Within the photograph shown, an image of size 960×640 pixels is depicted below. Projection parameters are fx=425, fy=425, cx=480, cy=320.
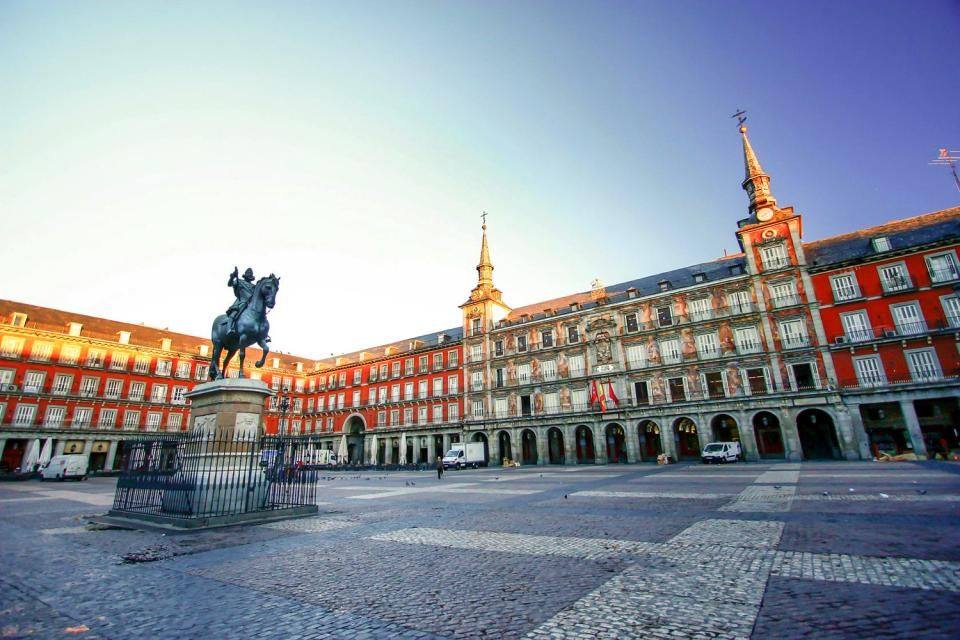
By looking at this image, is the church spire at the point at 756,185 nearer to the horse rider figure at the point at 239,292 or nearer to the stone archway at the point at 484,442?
the stone archway at the point at 484,442

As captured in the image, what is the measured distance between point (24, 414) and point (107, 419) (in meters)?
5.43

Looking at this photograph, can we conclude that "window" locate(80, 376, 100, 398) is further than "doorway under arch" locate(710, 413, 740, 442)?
Yes

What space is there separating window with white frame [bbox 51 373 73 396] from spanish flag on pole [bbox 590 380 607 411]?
45546mm

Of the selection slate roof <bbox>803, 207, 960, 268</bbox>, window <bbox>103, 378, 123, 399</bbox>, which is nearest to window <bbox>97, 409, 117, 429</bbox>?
window <bbox>103, 378, 123, 399</bbox>

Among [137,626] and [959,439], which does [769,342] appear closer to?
[959,439]

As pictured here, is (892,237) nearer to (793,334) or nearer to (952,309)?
(952,309)

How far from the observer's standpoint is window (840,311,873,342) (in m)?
26.3

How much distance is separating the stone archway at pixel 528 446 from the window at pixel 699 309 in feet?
54.9

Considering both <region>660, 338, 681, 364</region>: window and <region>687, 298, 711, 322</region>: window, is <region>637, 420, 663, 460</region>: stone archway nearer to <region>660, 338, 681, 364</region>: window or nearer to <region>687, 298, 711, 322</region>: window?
<region>660, 338, 681, 364</region>: window

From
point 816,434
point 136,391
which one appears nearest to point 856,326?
point 816,434

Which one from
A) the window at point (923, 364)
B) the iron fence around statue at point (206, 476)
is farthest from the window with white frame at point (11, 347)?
the window at point (923, 364)

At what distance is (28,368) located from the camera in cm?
3575

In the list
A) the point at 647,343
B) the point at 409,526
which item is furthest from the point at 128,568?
the point at 647,343

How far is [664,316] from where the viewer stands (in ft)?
110
